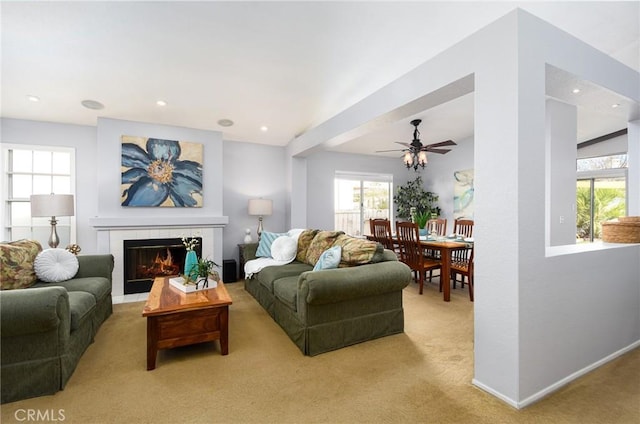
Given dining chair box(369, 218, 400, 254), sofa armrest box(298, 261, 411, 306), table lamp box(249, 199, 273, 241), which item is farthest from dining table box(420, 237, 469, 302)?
table lamp box(249, 199, 273, 241)

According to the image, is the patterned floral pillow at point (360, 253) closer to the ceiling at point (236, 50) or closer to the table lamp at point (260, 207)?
the ceiling at point (236, 50)

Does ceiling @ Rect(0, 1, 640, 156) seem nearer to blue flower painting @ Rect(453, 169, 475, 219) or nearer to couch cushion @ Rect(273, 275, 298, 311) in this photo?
couch cushion @ Rect(273, 275, 298, 311)

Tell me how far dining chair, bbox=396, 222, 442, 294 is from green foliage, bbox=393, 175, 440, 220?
2646 mm

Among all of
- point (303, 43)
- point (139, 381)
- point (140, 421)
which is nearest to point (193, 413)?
point (140, 421)

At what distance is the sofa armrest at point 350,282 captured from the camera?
2.36 meters

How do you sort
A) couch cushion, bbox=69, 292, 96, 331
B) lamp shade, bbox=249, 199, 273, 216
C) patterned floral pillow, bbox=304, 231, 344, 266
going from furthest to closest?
1. lamp shade, bbox=249, 199, 273, 216
2. patterned floral pillow, bbox=304, 231, 344, 266
3. couch cushion, bbox=69, 292, 96, 331

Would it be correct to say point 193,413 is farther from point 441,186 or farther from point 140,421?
point 441,186

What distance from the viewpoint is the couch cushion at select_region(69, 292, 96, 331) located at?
7.06 feet

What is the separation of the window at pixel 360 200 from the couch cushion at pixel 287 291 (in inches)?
137

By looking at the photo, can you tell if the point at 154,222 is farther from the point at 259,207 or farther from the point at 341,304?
the point at 341,304

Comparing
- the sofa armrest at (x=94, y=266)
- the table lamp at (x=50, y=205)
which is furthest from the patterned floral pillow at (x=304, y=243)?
the table lamp at (x=50, y=205)

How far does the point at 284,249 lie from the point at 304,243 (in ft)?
0.91

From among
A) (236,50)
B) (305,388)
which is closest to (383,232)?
(305,388)

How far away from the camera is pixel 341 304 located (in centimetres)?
254
